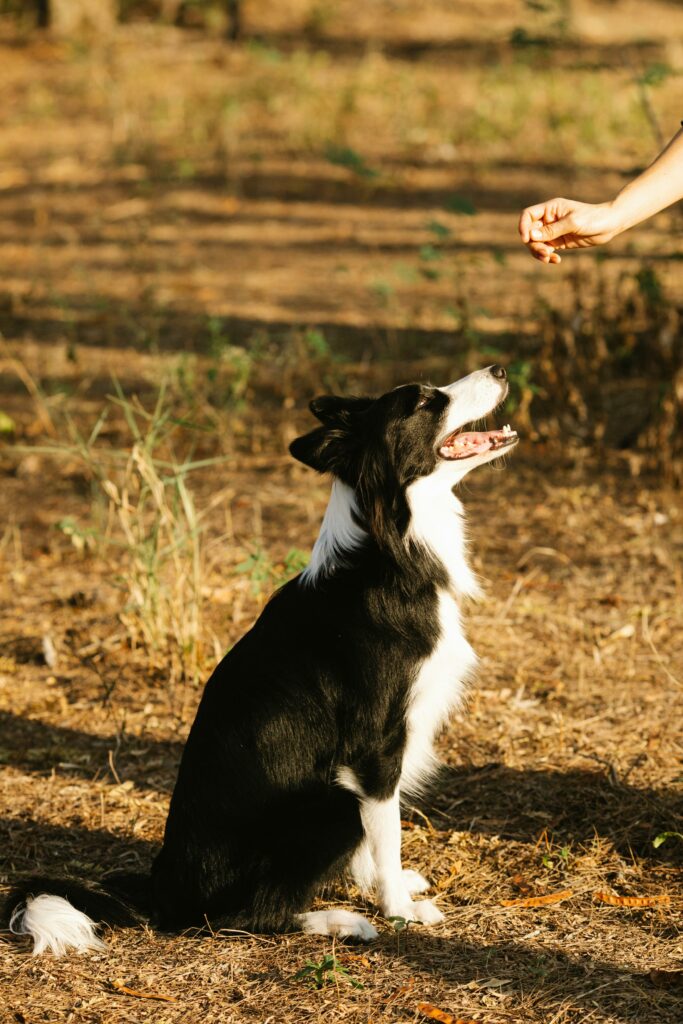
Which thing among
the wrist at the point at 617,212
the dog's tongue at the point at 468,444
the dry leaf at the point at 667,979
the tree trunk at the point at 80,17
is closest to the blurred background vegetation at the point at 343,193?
the tree trunk at the point at 80,17

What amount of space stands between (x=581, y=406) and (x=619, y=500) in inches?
31.8

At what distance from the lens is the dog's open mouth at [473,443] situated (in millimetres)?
3611

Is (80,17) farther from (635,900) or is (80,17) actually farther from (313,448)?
(635,900)

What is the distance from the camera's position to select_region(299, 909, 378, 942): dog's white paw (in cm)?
345

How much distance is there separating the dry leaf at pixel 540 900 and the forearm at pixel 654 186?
1.93 metres

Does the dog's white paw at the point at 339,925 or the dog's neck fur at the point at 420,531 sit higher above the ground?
the dog's neck fur at the point at 420,531

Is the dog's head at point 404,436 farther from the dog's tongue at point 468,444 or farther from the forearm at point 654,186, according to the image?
the forearm at point 654,186

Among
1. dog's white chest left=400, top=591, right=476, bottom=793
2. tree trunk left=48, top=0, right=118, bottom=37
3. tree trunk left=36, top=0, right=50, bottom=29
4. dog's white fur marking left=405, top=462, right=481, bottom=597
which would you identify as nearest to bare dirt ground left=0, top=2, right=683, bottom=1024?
dog's white chest left=400, top=591, right=476, bottom=793

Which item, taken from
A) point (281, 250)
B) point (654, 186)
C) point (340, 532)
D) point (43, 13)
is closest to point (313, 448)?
point (340, 532)

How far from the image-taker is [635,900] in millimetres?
3592

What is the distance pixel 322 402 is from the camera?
3.56 meters

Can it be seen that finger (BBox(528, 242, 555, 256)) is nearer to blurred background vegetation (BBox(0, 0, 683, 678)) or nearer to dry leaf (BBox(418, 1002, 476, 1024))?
blurred background vegetation (BBox(0, 0, 683, 678))

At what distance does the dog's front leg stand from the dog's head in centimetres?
90

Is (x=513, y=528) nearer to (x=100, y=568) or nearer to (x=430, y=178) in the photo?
(x=100, y=568)
